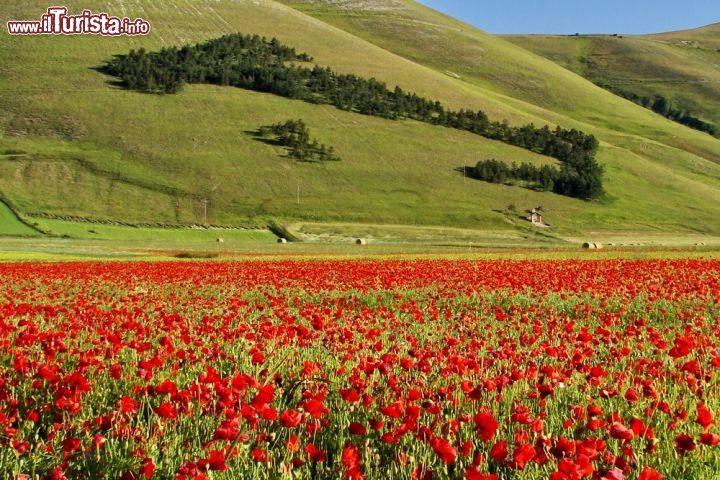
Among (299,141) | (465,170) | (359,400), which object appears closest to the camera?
(359,400)

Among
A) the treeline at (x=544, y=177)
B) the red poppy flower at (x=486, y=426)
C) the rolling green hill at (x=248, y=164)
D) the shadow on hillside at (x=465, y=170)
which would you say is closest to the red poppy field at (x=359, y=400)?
the red poppy flower at (x=486, y=426)

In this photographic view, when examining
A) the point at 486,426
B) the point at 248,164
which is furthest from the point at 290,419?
the point at 248,164

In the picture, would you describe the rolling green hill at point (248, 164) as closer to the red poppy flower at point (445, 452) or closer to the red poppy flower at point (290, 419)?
the red poppy flower at point (290, 419)

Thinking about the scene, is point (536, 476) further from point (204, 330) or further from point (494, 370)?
point (204, 330)

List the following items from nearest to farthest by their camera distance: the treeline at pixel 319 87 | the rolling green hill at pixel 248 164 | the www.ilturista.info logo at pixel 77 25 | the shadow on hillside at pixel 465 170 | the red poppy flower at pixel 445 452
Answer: the red poppy flower at pixel 445 452 < the rolling green hill at pixel 248 164 < the shadow on hillside at pixel 465 170 < the treeline at pixel 319 87 < the www.ilturista.info logo at pixel 77 25

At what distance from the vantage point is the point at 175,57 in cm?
16050

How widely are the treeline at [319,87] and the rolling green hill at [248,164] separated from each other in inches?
149

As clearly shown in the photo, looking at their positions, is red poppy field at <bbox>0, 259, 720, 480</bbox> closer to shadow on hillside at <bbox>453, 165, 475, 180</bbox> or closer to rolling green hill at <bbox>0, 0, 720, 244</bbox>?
rolling green hill at <bbox>0, 0, 720, 244</bbox>

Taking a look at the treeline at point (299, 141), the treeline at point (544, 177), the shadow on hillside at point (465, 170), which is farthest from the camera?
the treeline at point (544, 177)

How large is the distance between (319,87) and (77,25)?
67.6m

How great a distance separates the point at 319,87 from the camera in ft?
536

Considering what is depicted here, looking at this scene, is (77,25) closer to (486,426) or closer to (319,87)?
(319,87)

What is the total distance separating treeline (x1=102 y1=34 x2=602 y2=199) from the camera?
153m

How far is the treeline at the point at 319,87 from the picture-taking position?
15300 centimetres
